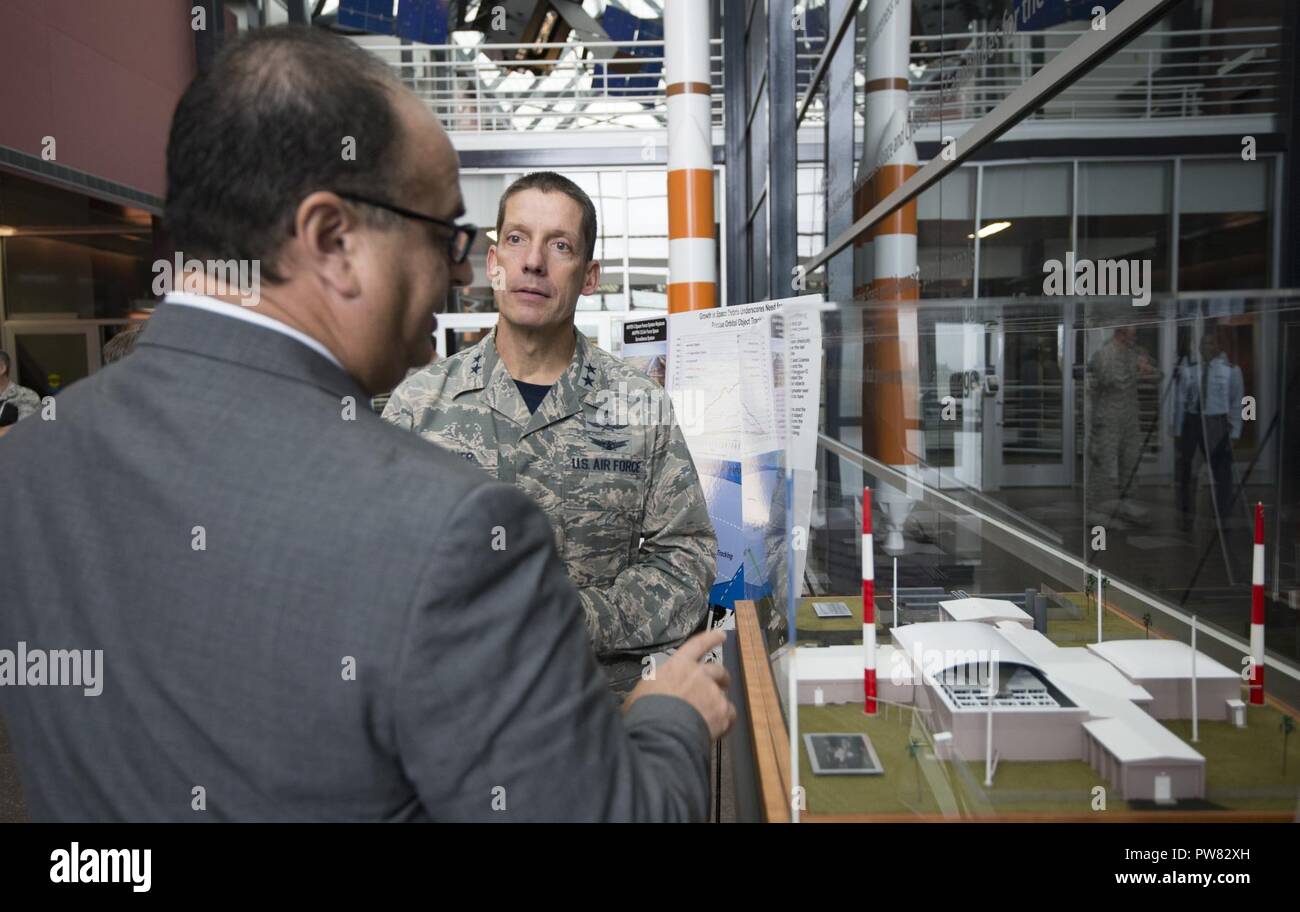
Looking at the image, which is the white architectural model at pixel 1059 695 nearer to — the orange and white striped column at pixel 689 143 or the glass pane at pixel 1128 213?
the glass pane at pixel 1128 213

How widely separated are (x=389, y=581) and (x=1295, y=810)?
4.24 ft

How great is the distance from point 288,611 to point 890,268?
325 centimetres

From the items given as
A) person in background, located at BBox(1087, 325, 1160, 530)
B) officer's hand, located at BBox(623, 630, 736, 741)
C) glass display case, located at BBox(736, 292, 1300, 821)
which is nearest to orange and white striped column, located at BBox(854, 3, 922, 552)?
glass display case, located at BBox(736, 292, 1300, 821)

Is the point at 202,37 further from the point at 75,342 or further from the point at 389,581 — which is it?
the point at 389,581

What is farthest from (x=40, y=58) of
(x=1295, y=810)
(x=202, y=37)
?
(x=1295, y=810)

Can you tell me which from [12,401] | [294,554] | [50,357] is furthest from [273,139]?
[50,357]

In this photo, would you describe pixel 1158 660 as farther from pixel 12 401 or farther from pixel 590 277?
pixel 12 401

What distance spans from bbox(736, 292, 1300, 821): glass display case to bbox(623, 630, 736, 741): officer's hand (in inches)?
22.8

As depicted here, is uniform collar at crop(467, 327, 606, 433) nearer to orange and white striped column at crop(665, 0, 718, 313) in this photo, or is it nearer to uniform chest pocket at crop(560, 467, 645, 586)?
uniform chest pocket at crop(560, 467, 645, 586)

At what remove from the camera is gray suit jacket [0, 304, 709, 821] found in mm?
724

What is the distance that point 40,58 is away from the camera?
7477mm

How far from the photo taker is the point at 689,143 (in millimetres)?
5949

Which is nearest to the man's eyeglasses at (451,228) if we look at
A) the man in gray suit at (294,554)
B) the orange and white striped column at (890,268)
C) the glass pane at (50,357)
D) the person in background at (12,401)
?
the man in gray suit at (294,554)

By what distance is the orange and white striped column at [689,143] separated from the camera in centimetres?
590
